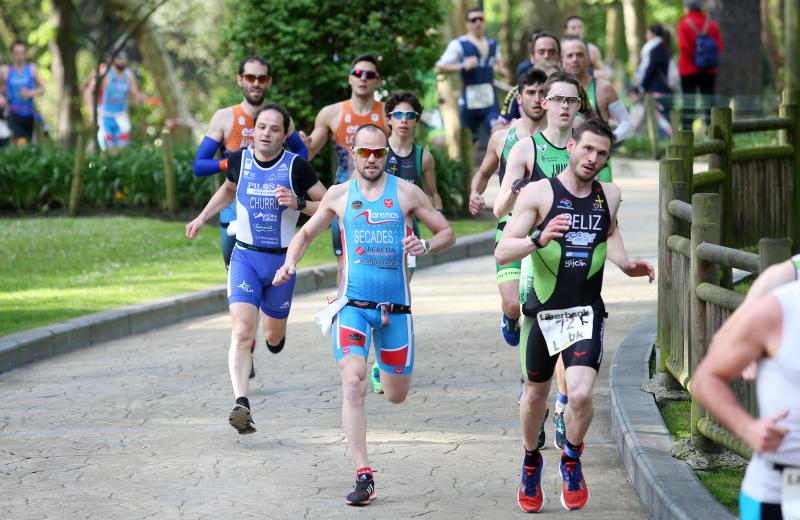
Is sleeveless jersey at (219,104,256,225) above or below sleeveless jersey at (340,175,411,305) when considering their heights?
above

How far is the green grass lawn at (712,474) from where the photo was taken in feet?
21.1

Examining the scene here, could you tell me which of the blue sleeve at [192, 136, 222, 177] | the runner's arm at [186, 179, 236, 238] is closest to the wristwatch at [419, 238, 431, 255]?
the runner's arm at [186, 179, 236, 238]

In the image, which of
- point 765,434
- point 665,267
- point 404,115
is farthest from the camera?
point 404,115

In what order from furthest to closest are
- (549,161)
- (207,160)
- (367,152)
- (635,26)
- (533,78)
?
(635,26), (207,160), (533,78), (549,161), (367,152)

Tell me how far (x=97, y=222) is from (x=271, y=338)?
10.6 meters

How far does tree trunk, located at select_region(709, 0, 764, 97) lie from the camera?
27.4 meters

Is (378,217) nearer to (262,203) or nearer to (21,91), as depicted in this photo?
(262,203)

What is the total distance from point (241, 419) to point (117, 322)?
15.1ft

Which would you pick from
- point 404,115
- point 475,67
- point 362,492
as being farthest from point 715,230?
point 475,67

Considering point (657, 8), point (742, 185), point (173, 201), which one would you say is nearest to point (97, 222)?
point (173, 201)

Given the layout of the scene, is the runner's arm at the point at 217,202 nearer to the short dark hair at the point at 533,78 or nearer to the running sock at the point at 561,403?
the short dark hair at the point at 533,78

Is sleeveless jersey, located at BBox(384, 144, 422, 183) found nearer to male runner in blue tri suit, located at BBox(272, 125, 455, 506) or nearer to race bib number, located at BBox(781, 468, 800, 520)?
male runner in blue tri suit, located at BBox(272, 125, 455, 506)

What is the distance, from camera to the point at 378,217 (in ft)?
24.9

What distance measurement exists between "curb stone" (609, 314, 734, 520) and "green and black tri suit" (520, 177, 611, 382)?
58cm
